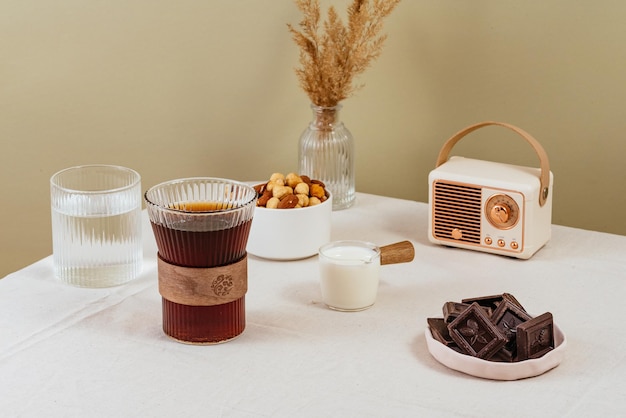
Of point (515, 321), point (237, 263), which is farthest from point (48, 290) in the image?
point (515, 321)

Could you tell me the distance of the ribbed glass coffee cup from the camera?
3.87 ft

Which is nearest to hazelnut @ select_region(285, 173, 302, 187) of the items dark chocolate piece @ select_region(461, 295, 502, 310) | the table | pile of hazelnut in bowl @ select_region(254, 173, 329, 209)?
pile of hazelnut in bowl @ select_region(254, 173, 329, 209)

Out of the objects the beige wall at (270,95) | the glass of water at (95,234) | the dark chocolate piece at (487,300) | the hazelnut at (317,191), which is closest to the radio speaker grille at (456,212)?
the hazelnut at (317,191)

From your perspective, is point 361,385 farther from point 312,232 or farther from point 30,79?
point 30,79

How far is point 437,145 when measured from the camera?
6.63 feet

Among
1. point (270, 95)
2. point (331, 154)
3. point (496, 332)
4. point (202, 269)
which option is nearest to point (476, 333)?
point (496, 332)

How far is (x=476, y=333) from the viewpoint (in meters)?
1.16

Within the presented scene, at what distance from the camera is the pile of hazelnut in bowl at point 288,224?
1.50 m

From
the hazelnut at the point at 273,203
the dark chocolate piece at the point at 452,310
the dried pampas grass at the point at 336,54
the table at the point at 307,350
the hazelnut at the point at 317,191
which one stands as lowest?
the table at the point at 307,350

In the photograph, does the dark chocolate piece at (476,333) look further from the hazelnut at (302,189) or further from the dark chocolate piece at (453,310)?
the hazelnut at (302,189)

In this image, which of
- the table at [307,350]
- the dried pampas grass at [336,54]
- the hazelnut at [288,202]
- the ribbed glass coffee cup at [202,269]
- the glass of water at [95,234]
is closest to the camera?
the table at [307,350]

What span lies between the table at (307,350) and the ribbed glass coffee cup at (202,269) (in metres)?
0.03

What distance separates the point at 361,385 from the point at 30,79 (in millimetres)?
1352

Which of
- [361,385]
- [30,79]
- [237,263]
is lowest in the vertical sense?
[361,385]
